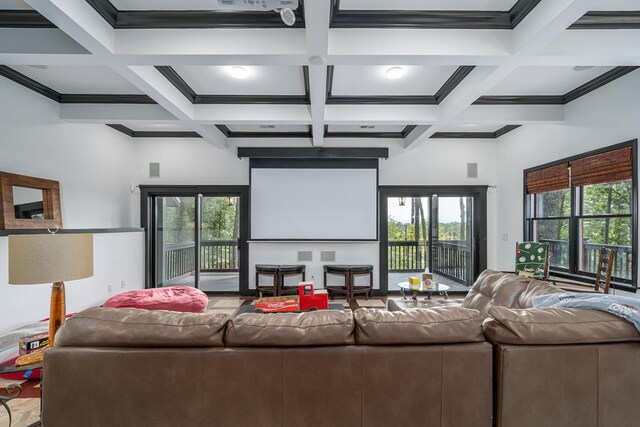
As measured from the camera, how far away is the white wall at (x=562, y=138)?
10.3 feet

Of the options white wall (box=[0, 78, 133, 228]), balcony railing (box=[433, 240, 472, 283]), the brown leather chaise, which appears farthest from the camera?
balcony railing (box=[433, 240, 472, 283])

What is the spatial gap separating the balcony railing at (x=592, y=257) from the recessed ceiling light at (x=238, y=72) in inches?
171

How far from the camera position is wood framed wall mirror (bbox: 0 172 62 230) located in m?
3.06

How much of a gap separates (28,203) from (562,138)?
21.4 ft

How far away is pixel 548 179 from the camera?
4250mm

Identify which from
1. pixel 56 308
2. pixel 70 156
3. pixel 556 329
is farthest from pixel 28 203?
pixel 556 329

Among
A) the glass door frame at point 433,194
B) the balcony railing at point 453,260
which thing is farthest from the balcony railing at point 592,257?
the balcony railing at point 453,260

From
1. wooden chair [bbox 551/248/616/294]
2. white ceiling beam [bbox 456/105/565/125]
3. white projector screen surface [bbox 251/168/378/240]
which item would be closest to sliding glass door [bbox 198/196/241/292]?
white projector screen surface [bbox 251/168/378/240]

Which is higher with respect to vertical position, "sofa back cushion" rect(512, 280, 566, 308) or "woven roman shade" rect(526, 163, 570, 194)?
"woven roman shade" rect(526, 163, 570, 194)

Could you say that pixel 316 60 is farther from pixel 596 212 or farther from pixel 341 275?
pixel 341 275

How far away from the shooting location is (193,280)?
19.6 ft

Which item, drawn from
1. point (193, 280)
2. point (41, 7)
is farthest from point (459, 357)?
point (193, 280)

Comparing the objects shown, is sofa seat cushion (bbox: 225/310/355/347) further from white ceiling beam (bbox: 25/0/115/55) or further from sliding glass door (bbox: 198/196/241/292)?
sliding glass door (bbox: 198/196/241/292)

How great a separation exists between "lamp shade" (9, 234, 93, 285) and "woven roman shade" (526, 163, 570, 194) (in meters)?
5.12
